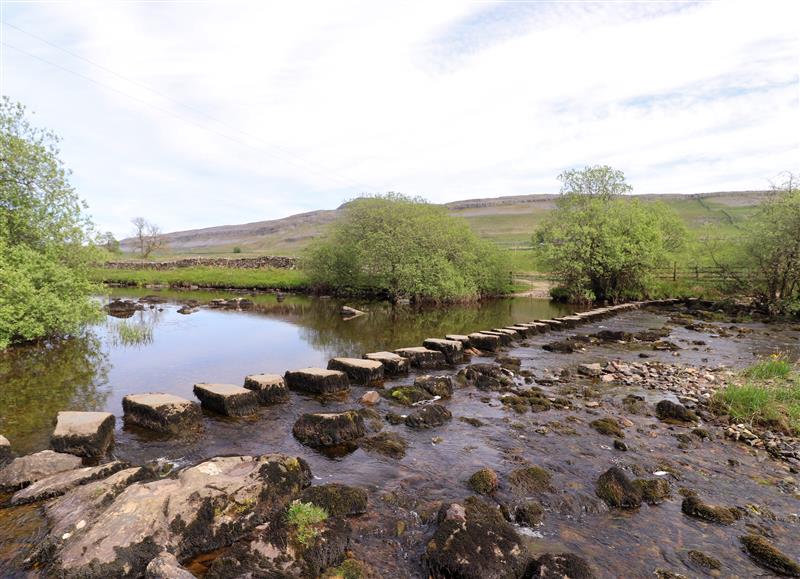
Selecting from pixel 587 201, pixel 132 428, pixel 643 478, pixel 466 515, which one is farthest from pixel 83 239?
pixel 587 201

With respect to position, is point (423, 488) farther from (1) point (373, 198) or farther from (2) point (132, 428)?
(1) point (373, 198)

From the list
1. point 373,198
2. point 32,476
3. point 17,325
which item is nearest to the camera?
point 32,476

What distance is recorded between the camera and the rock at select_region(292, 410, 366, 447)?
10.0m

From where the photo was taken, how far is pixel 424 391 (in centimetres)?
1372

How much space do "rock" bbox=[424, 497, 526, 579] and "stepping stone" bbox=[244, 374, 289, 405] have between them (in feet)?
24.1

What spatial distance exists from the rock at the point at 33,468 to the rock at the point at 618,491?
10.1 metres

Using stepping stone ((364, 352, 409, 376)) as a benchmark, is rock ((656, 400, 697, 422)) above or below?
below

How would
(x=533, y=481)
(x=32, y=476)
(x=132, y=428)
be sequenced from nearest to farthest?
1. (x=32, y=476)
2. (x=533, y=481)
3. (x=132, y=428)

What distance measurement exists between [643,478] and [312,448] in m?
7.00

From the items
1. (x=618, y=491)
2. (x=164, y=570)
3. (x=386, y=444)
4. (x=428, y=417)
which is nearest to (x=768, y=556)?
(x=618, y=491)

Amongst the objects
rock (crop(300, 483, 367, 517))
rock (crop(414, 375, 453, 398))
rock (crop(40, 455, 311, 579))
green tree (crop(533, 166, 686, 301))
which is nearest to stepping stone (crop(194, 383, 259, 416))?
rock (crop(40, 455, 311, 579))

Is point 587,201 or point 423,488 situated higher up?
point 587,201

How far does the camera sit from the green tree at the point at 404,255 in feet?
139

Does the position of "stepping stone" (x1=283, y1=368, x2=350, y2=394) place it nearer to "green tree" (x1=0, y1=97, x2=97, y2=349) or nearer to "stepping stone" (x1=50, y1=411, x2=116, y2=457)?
"stepping stone" (x1=50, y1=411, x2=116, y2=457)
